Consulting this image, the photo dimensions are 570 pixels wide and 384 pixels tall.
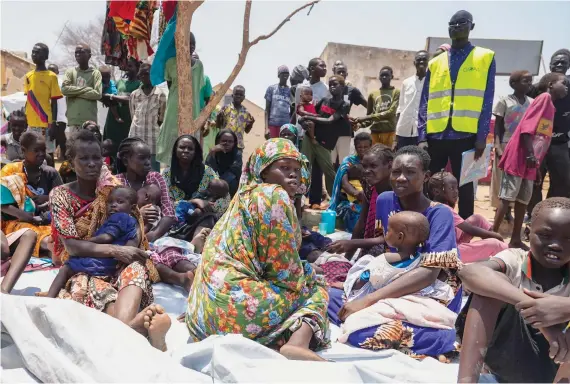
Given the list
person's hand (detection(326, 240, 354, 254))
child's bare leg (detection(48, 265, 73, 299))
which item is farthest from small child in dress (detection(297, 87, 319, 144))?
child's bare leg (detection(48, 265, 73, 299))

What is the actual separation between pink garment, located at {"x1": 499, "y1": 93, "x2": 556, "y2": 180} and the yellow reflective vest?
2.46 ft

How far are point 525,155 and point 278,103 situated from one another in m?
4.22

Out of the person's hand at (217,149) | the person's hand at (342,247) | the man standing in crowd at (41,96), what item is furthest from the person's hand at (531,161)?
the man standing in crowd at (41,96)

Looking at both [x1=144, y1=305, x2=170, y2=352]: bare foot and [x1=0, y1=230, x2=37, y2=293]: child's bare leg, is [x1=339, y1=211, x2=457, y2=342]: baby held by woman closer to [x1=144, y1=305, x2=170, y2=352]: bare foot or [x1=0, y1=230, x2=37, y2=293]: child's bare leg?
[x1=144, y1=305, x2=170, y2=352]: bare foot

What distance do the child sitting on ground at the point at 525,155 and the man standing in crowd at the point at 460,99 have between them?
538mm

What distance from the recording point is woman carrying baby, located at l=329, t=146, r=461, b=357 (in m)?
2.74

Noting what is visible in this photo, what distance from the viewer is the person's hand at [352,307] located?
290 centimetres

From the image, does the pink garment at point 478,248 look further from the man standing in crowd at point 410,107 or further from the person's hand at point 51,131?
the person's hand at point 51,131

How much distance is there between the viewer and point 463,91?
4957mm

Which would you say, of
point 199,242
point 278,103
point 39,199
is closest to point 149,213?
point 199,242

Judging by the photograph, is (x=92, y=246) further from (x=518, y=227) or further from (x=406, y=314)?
→ (x=518, y=227)

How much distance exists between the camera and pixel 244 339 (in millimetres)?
2363

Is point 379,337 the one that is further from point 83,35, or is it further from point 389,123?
point 83,35

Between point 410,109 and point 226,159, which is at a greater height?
point 410,109
